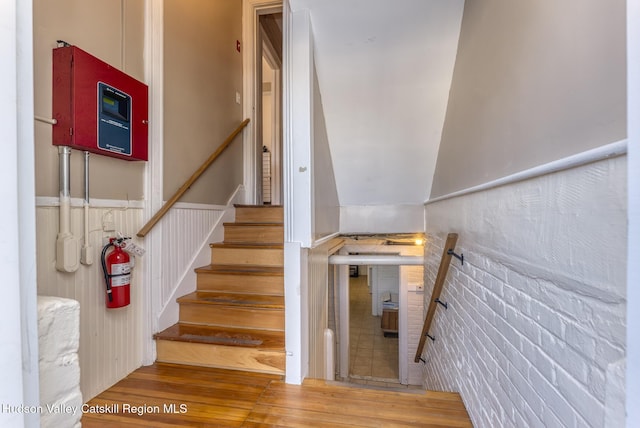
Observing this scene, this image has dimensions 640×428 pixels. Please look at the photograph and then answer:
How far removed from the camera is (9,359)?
483 millimetres

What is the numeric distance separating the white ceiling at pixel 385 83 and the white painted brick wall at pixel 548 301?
1018mm

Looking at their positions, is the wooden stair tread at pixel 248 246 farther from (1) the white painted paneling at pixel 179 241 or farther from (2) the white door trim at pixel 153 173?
(2) the white door trim at pixel 153 173

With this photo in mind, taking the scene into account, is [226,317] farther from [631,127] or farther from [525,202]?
[631,127]

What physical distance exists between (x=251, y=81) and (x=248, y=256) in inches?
81.2

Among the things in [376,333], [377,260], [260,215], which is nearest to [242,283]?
[260,215]

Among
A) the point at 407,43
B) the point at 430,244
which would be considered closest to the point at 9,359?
the point at 407,43

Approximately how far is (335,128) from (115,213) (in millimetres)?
1731

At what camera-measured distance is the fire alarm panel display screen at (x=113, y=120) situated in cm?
156

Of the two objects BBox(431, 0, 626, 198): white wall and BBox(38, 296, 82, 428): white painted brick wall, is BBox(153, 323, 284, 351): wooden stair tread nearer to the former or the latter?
BBox(38, 296, 82, 428): white painted brick wall

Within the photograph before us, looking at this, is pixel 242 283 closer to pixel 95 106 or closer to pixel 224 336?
pixel 224 336

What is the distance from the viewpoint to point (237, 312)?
211cm

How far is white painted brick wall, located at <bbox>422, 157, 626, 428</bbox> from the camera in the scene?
65 cm

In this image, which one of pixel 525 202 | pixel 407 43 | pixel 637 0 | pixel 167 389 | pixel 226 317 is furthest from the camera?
pixel 226 317

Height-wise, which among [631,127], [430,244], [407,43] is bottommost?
[430,244]
